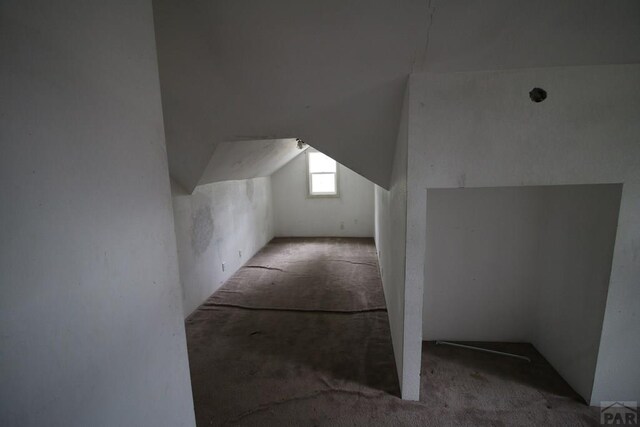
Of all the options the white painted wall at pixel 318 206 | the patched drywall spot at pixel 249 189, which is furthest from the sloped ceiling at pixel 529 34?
the white painted wall at pixel 318 206

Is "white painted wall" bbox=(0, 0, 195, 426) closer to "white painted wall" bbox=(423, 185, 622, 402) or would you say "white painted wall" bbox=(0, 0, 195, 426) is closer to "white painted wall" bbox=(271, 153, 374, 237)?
"white painted wall" bbox=(423, 185, 622, 402)

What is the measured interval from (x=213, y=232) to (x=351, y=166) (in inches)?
96.5

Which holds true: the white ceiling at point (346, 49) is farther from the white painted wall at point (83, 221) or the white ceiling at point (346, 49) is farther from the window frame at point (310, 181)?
the window frame at point (310, 181)

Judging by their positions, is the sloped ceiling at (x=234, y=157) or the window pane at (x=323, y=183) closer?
the sloped ceiling at (x=234, y=157)

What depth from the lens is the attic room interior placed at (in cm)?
71

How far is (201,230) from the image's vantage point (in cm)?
376

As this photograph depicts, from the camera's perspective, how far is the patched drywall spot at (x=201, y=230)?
3.59 m

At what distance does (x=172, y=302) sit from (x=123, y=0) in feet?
3.53

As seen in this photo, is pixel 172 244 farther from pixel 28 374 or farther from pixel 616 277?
pixel 616 277

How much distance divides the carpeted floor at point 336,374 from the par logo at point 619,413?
0.21 ft

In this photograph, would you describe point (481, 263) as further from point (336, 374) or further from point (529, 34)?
point (529, 34)

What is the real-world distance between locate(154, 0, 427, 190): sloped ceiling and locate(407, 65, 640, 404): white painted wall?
0.31 meters

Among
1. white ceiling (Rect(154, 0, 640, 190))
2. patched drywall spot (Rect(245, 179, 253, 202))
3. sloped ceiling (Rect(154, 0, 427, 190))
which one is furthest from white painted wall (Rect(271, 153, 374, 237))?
white ceiling (Rect(154, 0, 640, 190))

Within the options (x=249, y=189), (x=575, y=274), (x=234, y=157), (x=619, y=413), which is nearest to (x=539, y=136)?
(x=575, y=274)
